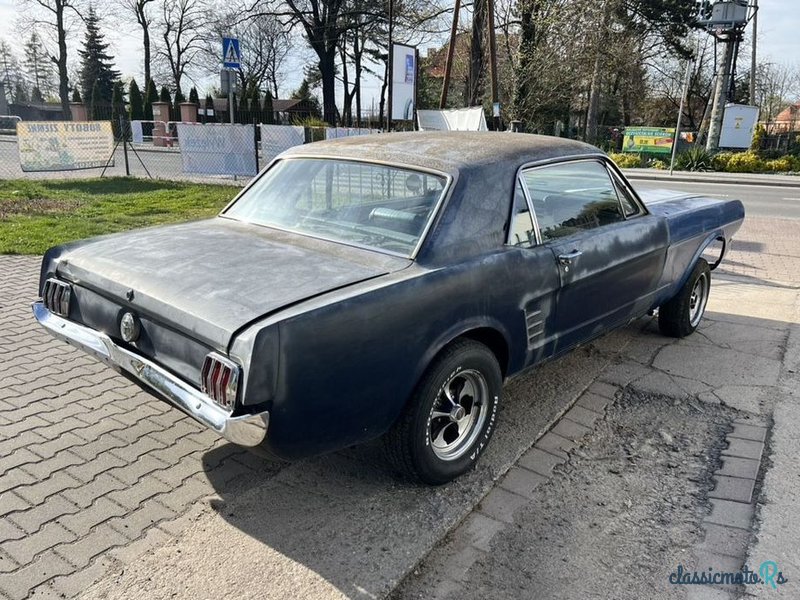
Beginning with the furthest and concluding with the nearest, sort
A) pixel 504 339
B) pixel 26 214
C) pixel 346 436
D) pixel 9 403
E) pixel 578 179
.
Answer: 1. pixel 26 214
2. pixel 578 179
3. pixel 9 403
4. pixel 504 339
5. pixel 346 436

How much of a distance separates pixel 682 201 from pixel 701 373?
4.75 ft

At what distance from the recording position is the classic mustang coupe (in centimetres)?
226

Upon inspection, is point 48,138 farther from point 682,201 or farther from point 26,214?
point 682,201

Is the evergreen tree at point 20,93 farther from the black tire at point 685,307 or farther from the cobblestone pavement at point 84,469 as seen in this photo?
the black tire at point 685,307

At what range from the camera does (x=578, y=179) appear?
12.6ft

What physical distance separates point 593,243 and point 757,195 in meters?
15.4

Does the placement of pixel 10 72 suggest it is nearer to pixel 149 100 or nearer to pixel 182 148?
pixel 149 100

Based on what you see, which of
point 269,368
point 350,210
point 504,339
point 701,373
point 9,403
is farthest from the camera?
point 701,373

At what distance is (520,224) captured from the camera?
319 cm

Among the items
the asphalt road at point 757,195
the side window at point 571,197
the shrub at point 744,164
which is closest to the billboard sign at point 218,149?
the asphalt road at point 757,195

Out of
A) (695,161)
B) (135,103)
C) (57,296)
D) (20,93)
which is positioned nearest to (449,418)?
(57,296)

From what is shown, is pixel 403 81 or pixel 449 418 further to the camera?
pixel 403 81

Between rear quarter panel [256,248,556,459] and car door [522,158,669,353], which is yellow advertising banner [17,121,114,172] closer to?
car door [522,158,669,353]

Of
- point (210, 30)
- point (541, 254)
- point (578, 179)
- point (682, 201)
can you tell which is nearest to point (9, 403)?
point (541, 254)
